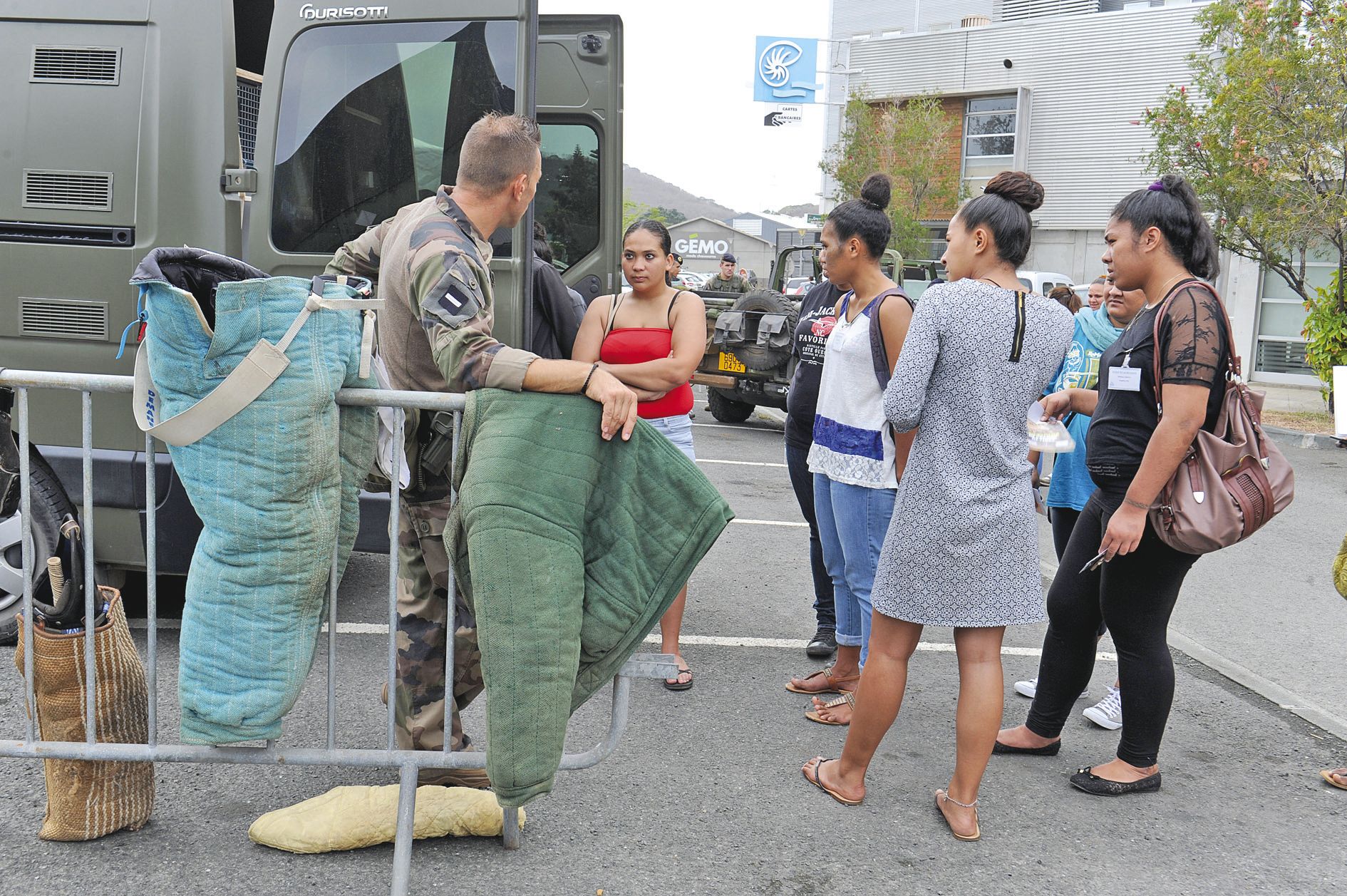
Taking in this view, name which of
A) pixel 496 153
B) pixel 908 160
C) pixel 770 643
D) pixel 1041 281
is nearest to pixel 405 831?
pixel 496 153

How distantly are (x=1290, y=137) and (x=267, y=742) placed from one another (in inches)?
590

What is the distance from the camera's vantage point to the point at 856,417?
386cm

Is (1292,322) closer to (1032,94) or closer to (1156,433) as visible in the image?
(1032,94)

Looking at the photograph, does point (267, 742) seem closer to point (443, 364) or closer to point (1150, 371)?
point (443, 364)

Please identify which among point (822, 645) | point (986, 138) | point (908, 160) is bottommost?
point (822, 645)

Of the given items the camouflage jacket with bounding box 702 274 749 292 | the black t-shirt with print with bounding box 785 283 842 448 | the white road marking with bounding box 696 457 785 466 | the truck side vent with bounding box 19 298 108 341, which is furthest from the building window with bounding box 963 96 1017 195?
the truck side vent with bounding box 19 298 108 341

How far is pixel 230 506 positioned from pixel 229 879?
1.02 metres

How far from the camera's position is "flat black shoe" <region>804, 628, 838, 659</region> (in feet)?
15.7

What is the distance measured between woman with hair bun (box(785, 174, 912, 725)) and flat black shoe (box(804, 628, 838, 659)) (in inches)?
23.3

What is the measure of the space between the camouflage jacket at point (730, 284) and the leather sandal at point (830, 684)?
10.4m

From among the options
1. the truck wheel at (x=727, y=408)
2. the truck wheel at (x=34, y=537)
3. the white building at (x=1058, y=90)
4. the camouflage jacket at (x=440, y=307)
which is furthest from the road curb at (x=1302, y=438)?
the truck wheel at (x=34, y=537)

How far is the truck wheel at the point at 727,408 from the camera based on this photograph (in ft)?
42.4

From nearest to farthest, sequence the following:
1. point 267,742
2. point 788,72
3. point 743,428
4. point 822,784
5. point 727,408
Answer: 1. point 267,742
2. point 822,784
3. point 743,428
4. point 727,408
5. point 788,72

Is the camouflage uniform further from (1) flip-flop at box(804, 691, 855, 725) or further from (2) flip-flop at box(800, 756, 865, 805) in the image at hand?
(1) flip-flop at box(804, 691, 855, 725)
